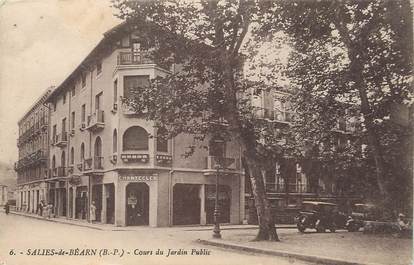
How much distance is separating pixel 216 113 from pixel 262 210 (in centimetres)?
309

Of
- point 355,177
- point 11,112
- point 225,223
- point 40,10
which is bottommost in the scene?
point 225,223

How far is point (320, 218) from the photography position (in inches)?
714

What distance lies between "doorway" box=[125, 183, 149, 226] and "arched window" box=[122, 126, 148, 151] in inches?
66.3

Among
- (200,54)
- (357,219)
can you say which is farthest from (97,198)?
(200,54)

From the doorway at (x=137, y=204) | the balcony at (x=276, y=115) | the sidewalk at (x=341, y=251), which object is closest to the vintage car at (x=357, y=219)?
the balcony at (x=276, y=115)

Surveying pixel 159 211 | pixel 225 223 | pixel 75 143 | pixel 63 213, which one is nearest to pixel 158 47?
pixel 159 211

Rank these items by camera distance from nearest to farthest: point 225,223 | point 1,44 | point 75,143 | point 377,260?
point 377,260
point 1,44
point 225,223
point 75,143

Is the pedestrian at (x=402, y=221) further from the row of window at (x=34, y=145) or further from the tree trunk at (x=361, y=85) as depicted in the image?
the row of window at (x=34, y=145)

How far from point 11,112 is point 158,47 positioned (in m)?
4.44

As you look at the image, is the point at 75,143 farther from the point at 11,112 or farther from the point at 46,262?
the point at 46,262

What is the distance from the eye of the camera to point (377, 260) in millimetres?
8930

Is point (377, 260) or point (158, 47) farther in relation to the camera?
point (158, 47)

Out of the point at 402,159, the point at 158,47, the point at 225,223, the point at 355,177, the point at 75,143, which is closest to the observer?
the point at 402,159

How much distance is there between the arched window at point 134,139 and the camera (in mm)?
20531
